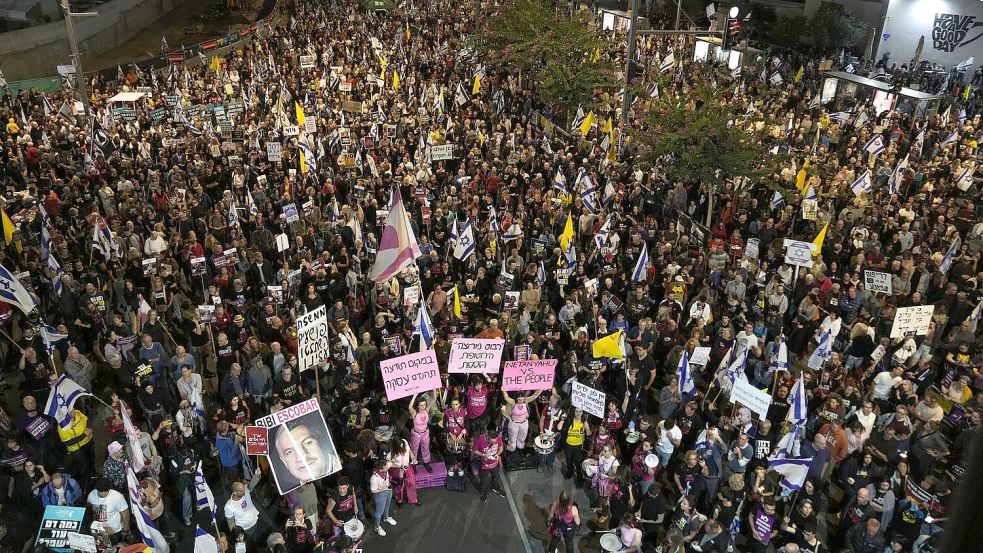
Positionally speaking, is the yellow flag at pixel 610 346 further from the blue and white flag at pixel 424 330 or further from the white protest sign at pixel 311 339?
the white protest sign at pixel 311 339

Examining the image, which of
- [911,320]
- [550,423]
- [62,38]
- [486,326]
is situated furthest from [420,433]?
[62,38]

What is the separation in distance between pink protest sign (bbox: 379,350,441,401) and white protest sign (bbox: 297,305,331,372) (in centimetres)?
116

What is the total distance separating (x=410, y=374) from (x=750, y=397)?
513cm

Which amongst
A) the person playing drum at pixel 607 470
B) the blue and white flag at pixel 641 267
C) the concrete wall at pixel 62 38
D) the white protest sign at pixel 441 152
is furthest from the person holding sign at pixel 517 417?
the concrete wall at pixel 62 38

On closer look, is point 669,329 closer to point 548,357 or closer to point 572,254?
point 548,357

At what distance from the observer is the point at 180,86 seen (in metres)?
28.7

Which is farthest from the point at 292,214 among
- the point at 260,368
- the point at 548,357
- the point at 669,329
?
the point at 669,329

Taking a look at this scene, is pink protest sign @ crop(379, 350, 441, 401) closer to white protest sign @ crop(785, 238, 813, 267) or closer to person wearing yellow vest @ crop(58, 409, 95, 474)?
person wearing yellow vest @ crop(58, 409, 95, 474)

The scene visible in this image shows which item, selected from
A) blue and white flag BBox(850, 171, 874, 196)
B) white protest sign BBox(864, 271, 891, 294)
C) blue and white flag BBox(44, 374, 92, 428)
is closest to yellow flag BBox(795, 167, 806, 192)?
blue and white flag BBox(850, 171, 874, 196)

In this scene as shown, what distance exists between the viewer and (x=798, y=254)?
48.9 feet

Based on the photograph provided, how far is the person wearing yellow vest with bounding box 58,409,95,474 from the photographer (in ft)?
34.2

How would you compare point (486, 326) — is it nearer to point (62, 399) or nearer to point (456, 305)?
point (456, 305)

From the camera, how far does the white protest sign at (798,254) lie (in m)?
14.8

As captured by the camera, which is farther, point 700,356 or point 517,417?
point 700,356
